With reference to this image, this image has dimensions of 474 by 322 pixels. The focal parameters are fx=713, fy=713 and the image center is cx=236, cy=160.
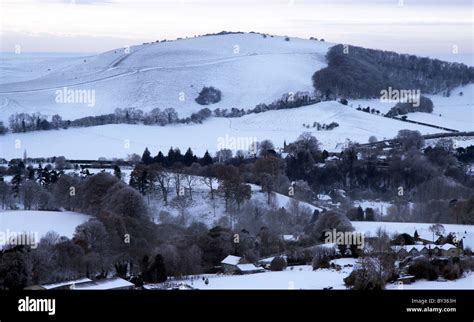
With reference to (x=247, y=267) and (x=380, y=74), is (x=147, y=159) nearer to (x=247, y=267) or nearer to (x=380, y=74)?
(x=247, y=267)

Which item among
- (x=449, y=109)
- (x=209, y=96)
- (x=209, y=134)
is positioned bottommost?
(x=209, y=134)

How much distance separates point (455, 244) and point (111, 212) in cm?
502

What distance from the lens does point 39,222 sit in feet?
35.2

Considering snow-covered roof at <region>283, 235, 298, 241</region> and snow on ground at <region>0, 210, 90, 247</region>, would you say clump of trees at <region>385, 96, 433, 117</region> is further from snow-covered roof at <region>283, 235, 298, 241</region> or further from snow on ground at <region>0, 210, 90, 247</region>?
snow on ground at <region>0, 210, 90, 247</region>

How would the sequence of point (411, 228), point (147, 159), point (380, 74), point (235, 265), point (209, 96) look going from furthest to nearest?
point (380, 74), point (209, 96), point (147, 159), point (411, 228), point (235, 265)

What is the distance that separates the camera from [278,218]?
482 inches

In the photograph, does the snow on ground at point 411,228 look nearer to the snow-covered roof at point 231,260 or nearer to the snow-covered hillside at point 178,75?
Answer: the snow-covered roof at point 231,260

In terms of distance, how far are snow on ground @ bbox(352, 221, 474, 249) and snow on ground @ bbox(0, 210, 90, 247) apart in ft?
14.3

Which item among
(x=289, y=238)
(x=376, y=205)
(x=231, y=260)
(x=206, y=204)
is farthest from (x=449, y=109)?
(x=231, y=260)

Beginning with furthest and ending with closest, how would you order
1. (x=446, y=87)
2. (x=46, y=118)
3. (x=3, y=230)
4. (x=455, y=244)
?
(x=446, y=87) < (x=46, y=118) < (x=3, y=230) < (x=455, y=244)

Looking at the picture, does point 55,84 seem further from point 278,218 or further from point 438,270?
point 438,270

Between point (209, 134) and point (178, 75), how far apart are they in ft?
39.1

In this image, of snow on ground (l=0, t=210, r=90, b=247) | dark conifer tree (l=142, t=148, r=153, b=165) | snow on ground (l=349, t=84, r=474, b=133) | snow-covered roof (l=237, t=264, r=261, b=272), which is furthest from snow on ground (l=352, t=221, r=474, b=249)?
snow on ground (l=349, t=84, r=474, b=133)
